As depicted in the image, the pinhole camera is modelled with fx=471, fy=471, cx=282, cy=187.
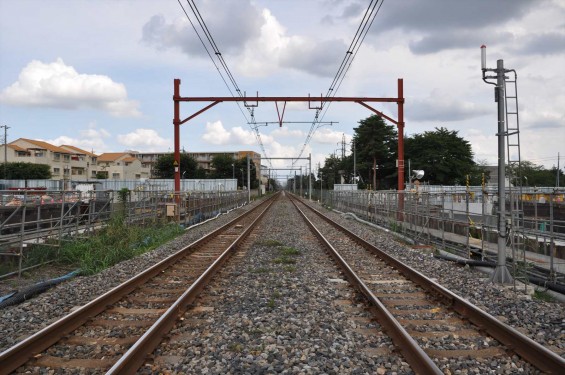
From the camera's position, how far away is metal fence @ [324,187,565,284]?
→ 9164mm

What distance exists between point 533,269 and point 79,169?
106 m

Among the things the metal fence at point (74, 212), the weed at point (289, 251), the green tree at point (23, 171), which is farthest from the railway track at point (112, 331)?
the green tree at point (23, 171)

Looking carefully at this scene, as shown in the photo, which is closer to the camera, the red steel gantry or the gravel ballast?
the gravel ballast

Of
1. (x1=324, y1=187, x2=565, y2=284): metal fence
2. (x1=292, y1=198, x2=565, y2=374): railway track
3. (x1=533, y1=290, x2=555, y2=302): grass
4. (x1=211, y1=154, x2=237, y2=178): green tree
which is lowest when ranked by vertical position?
(x1=533, y1=290, x2=555, y2=302): grass

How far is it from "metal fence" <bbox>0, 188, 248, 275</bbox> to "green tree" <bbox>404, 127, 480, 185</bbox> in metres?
45.3

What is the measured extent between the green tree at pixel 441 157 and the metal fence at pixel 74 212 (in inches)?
1784

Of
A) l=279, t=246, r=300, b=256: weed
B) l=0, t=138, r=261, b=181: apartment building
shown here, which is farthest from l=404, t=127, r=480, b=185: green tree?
l=279, t=246, r=300, b=256: weed

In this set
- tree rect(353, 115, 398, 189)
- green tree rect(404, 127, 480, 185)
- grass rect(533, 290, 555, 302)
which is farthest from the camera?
green tree rect(404, 127, 480, 185)

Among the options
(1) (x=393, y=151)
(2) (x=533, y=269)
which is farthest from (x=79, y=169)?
(2) (x=533, y=269)

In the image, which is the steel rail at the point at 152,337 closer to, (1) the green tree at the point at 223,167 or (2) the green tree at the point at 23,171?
(2) the green tree at the point at 23,171

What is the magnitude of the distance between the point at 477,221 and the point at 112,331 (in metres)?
10.5

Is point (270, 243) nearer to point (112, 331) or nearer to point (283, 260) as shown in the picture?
point (283, 260)

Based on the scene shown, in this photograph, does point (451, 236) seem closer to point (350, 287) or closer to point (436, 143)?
point (350, 287)

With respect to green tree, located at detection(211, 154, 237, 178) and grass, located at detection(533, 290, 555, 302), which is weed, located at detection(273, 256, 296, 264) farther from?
green tree, located at detection(211, 154, 237, 178)
